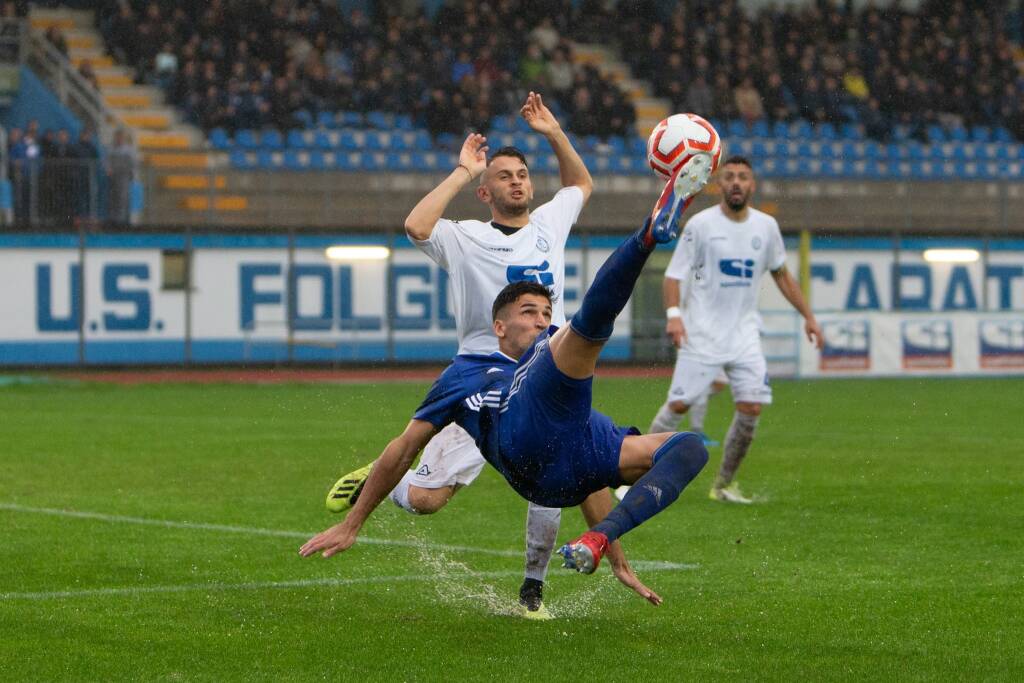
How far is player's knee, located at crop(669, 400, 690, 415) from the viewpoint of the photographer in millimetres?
11781

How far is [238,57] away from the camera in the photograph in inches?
1242

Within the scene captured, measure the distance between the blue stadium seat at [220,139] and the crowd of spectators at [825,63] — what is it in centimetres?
923

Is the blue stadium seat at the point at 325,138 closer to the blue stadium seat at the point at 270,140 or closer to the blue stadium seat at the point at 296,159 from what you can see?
the blue stadium seat at the point at 296,159

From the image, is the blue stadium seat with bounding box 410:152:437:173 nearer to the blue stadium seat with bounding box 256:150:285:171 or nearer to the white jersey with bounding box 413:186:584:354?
the blue stadium seat with bounding box 256:150:285:171

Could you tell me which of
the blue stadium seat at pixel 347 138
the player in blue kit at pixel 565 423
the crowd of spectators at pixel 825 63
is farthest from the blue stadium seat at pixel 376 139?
the player in blue kit at pixel 565 423

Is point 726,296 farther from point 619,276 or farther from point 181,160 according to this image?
point 181,160

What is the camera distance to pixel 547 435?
6.40 meters

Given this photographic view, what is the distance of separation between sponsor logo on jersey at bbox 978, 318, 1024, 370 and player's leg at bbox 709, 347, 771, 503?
17671mm

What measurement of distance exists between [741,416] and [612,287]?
5.72 m

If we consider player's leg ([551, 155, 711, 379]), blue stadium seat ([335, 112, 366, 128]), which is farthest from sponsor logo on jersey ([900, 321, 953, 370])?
player's leg ([551, 155, 711, 379])

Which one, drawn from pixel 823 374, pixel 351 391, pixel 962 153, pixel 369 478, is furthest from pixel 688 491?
pixel 962 153

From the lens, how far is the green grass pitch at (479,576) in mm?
6145

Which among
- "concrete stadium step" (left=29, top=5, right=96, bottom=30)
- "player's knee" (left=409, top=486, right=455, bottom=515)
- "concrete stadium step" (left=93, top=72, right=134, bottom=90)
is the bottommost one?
"player's knee" (left=409, top=486, right=455, bottom=515)

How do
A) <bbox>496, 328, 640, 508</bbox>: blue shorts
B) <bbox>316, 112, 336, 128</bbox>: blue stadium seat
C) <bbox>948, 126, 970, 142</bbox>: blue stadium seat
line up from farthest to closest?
<bbox>948, 126, 970, 142</bbox>: blue stadium seat < <bbox>316, 112, 336, 128</bbox>: blue stadium seat < <bbox>496, 328, 640, 508</bbox>: blue shorts
